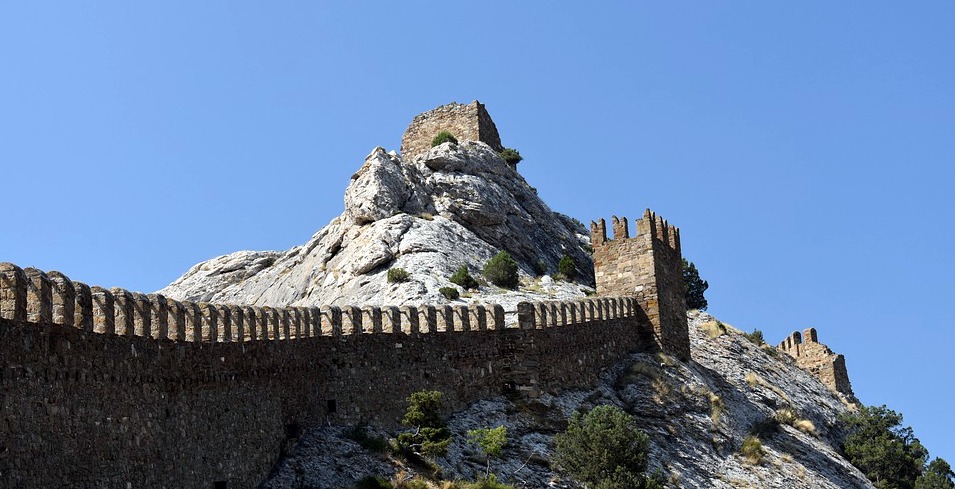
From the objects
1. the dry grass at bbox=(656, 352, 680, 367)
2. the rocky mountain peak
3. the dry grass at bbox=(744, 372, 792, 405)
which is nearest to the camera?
the dry grass at bbox=(656, 352, 680, 367)

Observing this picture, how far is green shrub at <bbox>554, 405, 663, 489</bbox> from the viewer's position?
3456 cm

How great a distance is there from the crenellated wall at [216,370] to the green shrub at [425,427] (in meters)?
1.03

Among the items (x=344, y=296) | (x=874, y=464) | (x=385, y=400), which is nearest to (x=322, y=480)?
(x=385, y=400)

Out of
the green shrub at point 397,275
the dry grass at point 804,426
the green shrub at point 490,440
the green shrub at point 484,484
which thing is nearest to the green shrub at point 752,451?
the dry grass at point 804,426

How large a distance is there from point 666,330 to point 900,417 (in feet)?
40.7

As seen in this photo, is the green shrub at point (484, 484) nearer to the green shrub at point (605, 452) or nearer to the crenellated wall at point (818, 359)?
the green shrub at point (605, 452)

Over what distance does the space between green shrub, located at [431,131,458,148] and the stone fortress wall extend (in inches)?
975

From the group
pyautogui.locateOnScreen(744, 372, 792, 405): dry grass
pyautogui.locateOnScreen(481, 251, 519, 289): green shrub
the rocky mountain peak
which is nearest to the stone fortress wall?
the rocky mountain peak

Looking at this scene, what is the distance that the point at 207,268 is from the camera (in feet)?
203

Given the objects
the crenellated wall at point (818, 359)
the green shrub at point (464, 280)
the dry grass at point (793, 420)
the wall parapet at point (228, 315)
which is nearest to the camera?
the wall parapet at point (228, 315)

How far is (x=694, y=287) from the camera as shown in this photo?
73.0 metres

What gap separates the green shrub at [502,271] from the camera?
50469mm

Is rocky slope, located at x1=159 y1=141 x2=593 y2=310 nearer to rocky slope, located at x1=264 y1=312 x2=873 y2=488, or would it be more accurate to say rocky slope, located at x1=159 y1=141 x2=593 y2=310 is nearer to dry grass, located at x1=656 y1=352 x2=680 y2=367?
dry grass, located at x1=656 y1=352 x2=680 y2=367

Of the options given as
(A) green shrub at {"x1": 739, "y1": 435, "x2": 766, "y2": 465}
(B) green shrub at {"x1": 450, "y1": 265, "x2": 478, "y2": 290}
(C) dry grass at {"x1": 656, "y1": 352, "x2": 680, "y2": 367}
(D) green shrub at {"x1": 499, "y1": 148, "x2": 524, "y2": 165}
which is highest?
(D) green shrub at {"x1": 499, "y1": 148, "x2": 524, "y2": 165}
